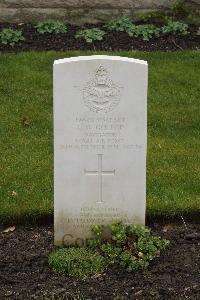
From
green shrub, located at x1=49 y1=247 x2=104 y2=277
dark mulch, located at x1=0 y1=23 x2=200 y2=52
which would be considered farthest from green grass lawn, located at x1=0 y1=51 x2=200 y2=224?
green shrub, located at x1=49 y1=247 x2=104 y2=277

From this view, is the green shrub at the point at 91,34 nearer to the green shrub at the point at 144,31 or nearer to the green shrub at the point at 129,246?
the green shrub at the point at 144,31

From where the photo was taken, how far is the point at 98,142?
5070 mm

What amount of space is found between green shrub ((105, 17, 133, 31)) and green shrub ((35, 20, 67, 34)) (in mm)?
595

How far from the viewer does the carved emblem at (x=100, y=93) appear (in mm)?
4973

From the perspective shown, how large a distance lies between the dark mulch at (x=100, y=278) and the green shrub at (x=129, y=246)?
2.6 inches

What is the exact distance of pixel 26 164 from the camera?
6.49 metres

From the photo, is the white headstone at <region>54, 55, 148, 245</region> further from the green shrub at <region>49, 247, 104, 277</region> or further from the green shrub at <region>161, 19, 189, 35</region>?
the green shrub at <region>161, 19, 189, 35</region>

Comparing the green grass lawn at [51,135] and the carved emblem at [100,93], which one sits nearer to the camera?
the carved emblem at [100,93]

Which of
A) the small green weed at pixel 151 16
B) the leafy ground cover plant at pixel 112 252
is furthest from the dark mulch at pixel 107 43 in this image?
the leafy ground cover plant at pixel 112 252

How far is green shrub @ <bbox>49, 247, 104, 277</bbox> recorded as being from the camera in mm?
4938

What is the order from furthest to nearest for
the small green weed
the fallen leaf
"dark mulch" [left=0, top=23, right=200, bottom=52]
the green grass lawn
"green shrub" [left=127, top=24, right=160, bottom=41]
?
the small green weed, "green shrub" [left=127, top=24, right=160, bottom=41], "dark mulch" [left=0, top=23, right=200, bottom=52], the green grass lawn, the fallen leaf

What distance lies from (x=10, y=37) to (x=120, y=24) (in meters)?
1.47

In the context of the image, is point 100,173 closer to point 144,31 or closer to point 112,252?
point 112,252

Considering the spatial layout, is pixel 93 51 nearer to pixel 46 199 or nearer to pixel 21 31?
pixel 21 31
